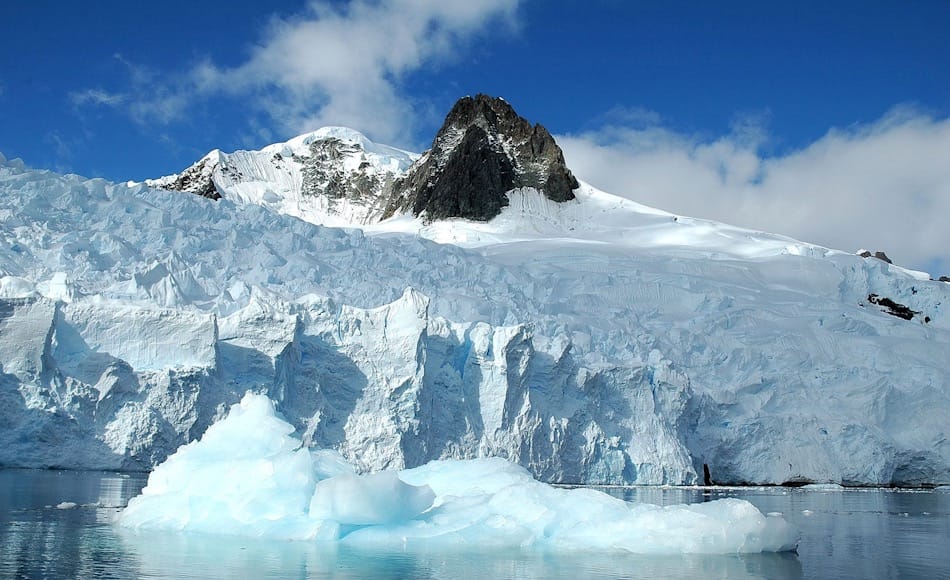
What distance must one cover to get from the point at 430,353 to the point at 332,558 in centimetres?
1316

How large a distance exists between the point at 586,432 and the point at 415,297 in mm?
5605

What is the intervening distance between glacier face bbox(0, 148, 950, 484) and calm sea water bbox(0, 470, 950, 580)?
5.14m

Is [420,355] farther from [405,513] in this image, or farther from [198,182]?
[198,182]

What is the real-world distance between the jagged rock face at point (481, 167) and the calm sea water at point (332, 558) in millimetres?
42649

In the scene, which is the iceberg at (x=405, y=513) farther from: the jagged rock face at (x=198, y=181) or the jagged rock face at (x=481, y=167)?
the jagged rock face at (x=198, y=181)

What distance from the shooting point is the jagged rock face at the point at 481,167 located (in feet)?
178

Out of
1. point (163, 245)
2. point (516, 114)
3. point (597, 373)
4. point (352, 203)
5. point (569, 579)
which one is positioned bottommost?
point (569, 579)

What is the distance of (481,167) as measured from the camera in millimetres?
55969

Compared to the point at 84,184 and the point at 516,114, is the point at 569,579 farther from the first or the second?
the point at 516,114

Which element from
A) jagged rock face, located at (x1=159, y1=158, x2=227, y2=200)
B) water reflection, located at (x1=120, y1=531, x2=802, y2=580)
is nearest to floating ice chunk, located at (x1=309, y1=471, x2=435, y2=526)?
water reflection, located at (x1=120, y1=531, x2=802, y2=580)

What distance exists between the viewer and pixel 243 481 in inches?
379

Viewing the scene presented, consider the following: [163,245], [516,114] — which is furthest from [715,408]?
[516,114]

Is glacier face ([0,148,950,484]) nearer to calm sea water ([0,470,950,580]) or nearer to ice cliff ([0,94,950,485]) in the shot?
ice cliff ([0,94,950,485])

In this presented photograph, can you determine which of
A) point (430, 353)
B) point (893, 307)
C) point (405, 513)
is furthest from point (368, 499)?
point (893, 307)
